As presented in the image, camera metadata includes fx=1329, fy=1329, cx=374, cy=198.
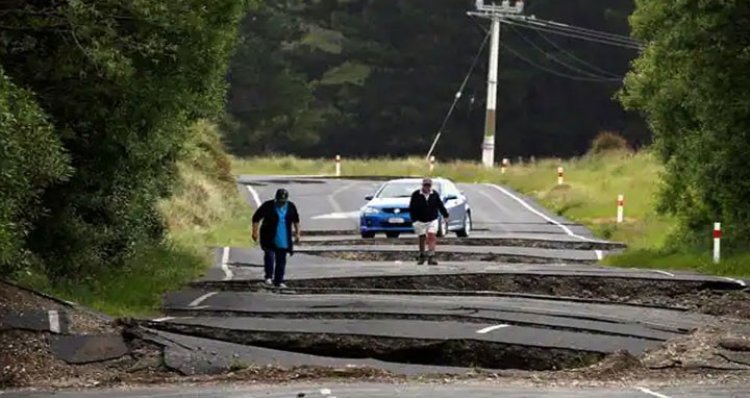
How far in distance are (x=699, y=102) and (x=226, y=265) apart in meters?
9.78

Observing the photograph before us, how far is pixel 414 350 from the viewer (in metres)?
15.7

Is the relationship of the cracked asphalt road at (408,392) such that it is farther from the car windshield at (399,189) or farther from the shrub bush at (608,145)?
the shrub bush at (608,145)

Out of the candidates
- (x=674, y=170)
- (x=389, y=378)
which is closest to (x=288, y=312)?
(x=389, y=378)

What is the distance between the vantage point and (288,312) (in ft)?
59.4

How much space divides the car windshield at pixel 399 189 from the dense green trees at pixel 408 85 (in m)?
51.1

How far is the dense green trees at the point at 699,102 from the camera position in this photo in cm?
2434

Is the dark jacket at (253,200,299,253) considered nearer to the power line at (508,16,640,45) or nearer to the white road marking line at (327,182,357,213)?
the white road marking line at (327,182,357,213)

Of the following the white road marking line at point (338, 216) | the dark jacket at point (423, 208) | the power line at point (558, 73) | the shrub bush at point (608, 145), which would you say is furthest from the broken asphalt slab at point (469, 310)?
the power line at point (558, 73)

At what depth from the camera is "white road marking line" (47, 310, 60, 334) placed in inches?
578

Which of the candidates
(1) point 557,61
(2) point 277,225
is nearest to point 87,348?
(2) point 277,225

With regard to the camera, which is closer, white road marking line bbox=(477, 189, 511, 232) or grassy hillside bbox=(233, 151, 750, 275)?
grassy hillside bbox=(233, 151, 750, 275)

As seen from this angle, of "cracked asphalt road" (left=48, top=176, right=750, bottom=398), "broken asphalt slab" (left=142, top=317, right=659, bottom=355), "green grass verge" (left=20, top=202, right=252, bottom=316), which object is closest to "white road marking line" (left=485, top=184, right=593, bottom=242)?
"cracked asphalt road" (left=48, top=176, right=750, bottom=398)

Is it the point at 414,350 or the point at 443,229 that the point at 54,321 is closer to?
the point at 414,350

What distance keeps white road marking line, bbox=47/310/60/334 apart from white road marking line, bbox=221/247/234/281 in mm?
8044
